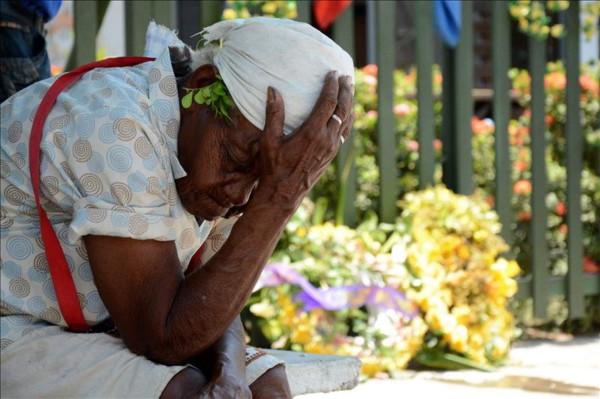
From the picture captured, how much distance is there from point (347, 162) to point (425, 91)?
0.58 metres

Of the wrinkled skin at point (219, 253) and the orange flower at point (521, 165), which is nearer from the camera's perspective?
the wrinkled skin at point (219, 253)

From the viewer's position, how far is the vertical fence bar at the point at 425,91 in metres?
5.15

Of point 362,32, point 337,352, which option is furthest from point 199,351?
point 362,32

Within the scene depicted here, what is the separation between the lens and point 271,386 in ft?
7.84

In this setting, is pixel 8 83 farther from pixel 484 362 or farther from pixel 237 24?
pixel 484 362

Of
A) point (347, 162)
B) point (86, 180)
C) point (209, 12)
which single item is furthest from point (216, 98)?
point (347, 162)

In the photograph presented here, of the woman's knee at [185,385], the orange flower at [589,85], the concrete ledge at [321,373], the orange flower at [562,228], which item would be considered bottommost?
the orange flower at [562,228]

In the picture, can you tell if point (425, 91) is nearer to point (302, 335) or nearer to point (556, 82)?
point (556, 82)

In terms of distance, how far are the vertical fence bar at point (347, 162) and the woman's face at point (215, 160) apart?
259cm

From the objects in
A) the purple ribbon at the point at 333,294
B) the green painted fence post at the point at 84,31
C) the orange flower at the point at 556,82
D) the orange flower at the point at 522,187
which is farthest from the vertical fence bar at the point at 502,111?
the green painted fence post at the point at 84,31

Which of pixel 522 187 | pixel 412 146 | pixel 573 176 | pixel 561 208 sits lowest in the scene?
pixel 561 208

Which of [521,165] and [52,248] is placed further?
[521,165]

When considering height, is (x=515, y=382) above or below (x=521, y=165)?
below

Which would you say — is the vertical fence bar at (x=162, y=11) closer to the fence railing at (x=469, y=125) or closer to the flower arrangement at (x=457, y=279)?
the fence railing at (x=469, y=125)
